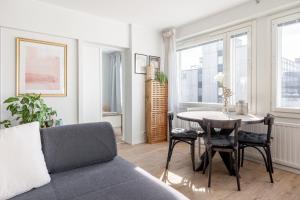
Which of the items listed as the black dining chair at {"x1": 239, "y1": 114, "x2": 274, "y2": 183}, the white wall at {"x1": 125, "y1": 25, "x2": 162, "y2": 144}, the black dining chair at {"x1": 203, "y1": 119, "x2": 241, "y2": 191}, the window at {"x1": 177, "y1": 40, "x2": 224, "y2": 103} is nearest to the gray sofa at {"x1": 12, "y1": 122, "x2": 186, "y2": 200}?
the black dining chair at {"x1": 203, "y1": 119, "x2": 241, "y2": 191}

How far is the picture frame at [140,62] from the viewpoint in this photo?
411cm

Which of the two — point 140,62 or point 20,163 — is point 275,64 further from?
point 20,163

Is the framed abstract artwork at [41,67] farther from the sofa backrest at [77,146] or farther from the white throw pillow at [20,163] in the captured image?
the white throw pillow at [20,163]

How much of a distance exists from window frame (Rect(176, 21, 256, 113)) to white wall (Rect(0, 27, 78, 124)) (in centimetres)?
232

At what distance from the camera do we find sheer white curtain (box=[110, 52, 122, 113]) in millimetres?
6199

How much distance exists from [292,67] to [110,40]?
3.06 metres

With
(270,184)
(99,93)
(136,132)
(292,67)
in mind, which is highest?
(292,67)

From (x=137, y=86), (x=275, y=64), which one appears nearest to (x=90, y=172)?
(x=137, y=86)

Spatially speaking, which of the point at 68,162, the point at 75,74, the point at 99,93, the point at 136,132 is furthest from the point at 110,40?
the point at 68,162

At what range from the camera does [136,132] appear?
164 inches

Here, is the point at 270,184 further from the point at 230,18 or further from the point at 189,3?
the point at 189,3

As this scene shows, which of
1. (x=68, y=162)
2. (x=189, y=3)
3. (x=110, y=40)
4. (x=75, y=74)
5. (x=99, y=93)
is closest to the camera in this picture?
(x=68, y=162)

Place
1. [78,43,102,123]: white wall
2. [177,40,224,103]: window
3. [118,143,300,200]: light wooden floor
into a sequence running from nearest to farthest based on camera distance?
[118,143,300,200]: light wooden floor < [177,40,224,103]: window < [78,43,102,123]: white wall

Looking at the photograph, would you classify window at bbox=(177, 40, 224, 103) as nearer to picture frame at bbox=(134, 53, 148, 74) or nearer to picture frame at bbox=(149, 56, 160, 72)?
picture frame at bbox=(149, 56, 160, 72)
